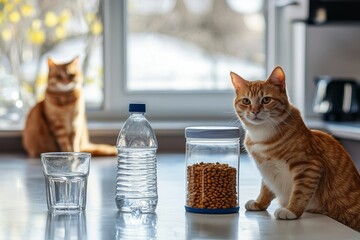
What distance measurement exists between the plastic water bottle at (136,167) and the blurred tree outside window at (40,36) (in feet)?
6.54

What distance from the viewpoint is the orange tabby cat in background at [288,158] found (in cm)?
166

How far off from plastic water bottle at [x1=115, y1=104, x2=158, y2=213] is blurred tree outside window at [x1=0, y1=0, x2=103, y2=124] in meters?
1.99

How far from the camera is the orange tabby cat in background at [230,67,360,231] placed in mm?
1658

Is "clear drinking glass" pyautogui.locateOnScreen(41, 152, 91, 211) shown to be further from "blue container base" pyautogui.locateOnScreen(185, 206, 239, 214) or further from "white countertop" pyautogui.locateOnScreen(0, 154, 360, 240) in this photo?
"blue container base" pyautogui.locateOnScreen(185, 206, 239, 214)

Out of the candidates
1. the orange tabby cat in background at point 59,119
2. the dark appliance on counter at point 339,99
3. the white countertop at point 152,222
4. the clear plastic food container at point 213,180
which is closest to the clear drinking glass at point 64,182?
the white countertop at point 152,222

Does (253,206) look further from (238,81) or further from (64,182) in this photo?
(64,182)

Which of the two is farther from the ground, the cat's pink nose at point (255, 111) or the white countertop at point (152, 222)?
the cat's pink nose at point (255, 111)

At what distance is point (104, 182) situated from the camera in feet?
7.33

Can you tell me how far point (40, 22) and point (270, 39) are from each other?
1.14 meters

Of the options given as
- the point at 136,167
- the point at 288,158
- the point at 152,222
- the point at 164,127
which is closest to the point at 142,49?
the point at 164,127

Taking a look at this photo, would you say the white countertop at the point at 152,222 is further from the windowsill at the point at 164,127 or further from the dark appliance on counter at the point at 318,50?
the dark appliance on counter at the point at 318,50

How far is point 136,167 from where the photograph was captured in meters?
1.73

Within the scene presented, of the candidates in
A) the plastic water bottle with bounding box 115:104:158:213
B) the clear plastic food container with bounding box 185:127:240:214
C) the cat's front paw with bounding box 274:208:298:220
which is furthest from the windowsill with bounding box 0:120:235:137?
the cat's front paw with bounding box 274:208:298:220

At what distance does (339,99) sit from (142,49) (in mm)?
1012
